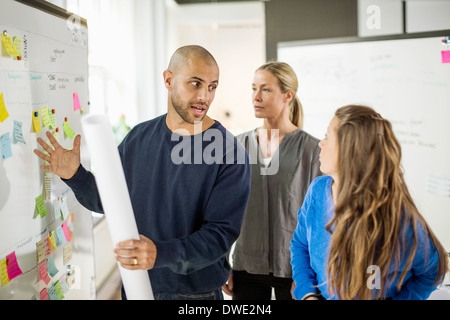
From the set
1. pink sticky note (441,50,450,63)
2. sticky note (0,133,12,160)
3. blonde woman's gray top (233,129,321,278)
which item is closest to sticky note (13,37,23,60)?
sticky note (0,133,12,160)

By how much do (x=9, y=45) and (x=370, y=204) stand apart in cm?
107

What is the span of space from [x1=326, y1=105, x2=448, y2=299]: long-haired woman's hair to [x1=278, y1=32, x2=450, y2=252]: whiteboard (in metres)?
0.17

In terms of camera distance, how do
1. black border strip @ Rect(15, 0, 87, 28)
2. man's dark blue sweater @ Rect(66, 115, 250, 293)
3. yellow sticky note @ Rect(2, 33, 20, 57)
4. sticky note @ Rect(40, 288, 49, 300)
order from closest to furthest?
1. man's dark blue sweater @ Rect(66, 115, 250, 293)
2. yellow sticky note @ Rect(2, 33, 20, 57)
3. black border strip @ Rect(15, 0, 87, 28)
4. sticky note @ Rect(40, 288, 49, 300)

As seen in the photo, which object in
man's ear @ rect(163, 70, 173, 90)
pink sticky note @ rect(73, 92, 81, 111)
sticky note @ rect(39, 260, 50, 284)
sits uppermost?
man's ear @ rect(163, 70, 173, 90)

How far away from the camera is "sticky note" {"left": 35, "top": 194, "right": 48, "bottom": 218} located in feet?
4.36

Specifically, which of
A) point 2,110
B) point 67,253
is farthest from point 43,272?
point 2,110

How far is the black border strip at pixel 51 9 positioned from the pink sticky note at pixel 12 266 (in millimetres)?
748

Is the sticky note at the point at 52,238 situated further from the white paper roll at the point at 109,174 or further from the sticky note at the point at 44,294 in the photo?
the white paper roll at the point at 109,174

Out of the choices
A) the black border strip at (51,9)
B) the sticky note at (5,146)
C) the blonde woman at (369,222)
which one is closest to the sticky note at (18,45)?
the black border strip at (51,9)

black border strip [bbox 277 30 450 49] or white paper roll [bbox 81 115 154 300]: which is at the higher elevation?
black border strip [bbox 277 30 450 49]

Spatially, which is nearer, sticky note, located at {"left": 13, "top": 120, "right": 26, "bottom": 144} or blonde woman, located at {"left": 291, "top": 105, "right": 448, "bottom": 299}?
blonde woman, located at {"left": 291, "top": 105, "right": 448, "bottom": 299}

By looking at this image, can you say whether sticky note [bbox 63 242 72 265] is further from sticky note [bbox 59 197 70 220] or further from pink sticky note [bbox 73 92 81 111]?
pink sticky note [bbox 73 92 81 111]

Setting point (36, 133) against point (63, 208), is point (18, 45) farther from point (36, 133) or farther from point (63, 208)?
point (63, 208)

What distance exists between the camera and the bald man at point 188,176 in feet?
3.40
